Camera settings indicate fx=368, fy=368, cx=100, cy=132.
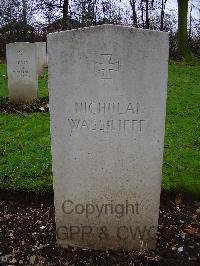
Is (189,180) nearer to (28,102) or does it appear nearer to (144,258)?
(144,258)

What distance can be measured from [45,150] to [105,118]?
273cm

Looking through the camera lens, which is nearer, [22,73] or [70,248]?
[70,248]

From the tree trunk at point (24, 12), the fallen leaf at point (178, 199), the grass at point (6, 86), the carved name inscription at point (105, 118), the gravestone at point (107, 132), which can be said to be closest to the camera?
the gravestone at point (107, 132)

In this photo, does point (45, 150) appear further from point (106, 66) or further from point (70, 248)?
point (106, 66)

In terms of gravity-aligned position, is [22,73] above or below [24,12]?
below

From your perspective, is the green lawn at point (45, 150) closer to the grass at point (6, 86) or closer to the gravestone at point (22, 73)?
the gravestone at point (22, 73)

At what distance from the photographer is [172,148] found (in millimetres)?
5684

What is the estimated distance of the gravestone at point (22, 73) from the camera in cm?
931

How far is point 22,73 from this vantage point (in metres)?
9.45

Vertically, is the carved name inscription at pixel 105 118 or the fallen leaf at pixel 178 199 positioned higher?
the carved name inscription at pixel 105 118

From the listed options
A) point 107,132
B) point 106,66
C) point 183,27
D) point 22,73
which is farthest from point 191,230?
point 183,27

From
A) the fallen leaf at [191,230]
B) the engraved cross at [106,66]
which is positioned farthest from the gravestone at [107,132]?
the fallen leaf at [191,230]

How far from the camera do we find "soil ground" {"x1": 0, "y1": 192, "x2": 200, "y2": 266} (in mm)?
3275

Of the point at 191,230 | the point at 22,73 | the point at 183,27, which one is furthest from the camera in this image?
the point at 183,27
